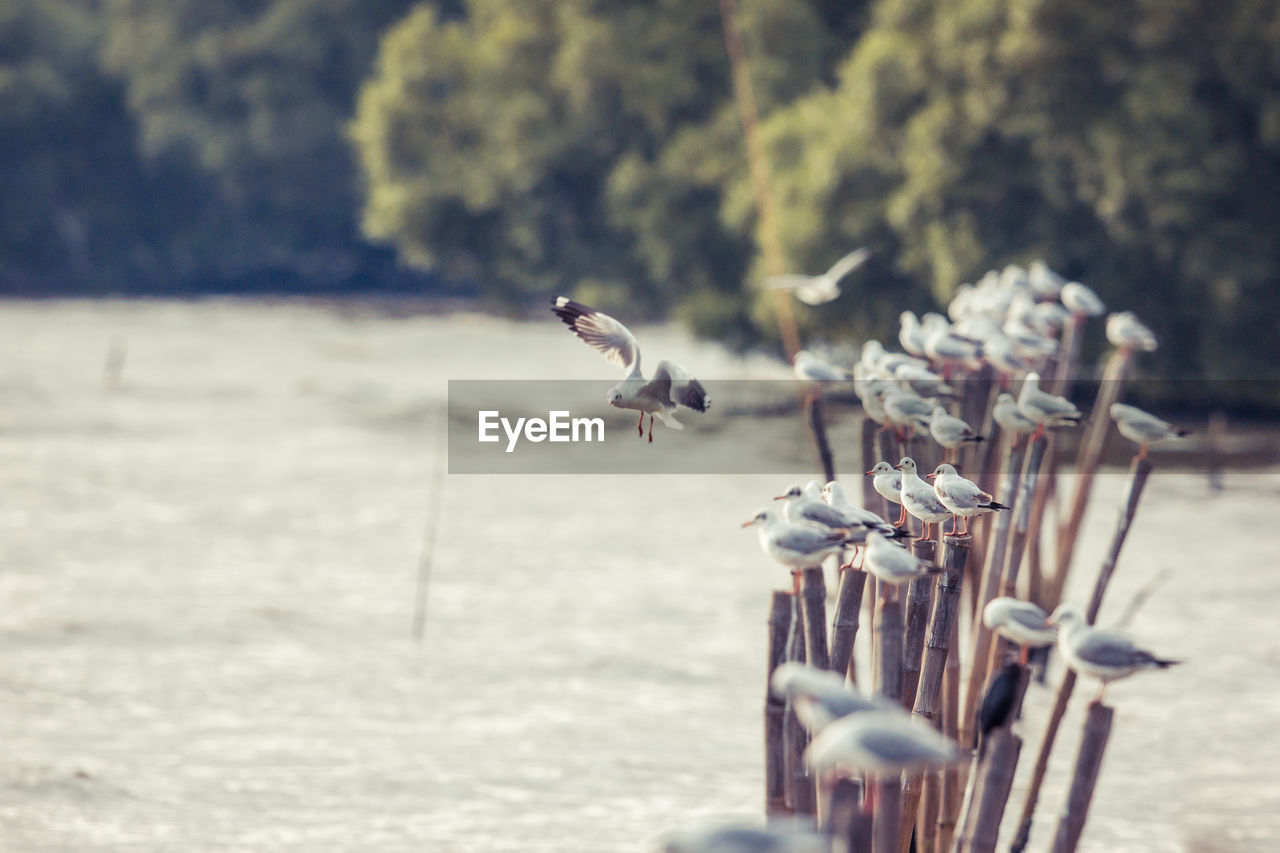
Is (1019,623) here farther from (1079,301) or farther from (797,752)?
(1079,301)

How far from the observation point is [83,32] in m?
48.1

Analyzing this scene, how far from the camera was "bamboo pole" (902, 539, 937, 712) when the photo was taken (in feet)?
16.8

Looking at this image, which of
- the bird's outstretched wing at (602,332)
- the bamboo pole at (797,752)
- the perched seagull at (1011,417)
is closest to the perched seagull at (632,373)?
the bird's outstretched wing at (602,332)

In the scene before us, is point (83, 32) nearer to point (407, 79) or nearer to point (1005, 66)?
point (407, 79)

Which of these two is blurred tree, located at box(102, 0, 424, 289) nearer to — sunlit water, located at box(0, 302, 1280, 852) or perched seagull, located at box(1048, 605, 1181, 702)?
sunlit water, located at box(0, 302, 1280, 852)

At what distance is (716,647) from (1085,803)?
7603mm

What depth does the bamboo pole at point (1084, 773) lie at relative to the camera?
14.1 ft

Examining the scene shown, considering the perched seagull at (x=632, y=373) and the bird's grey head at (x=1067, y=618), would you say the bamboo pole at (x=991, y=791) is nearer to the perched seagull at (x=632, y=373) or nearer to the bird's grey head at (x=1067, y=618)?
the bird's grey head at (x=1067, y=618)

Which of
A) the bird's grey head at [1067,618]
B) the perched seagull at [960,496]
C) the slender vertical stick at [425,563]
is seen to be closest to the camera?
the bird's grey head at [1067,618]

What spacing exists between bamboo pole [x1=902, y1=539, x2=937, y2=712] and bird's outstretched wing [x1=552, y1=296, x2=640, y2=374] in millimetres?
1104

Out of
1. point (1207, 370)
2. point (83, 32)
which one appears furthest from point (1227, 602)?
point (83, 32)

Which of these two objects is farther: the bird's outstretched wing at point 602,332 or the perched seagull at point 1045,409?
the perched seagull at point 1045,409

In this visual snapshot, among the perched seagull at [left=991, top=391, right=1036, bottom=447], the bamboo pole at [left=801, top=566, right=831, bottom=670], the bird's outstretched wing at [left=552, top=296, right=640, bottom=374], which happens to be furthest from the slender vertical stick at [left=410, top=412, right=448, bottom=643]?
the bamboo pole at [left=801, top=566, right=831, bottom=670]

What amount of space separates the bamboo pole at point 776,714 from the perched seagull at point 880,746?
204cm
